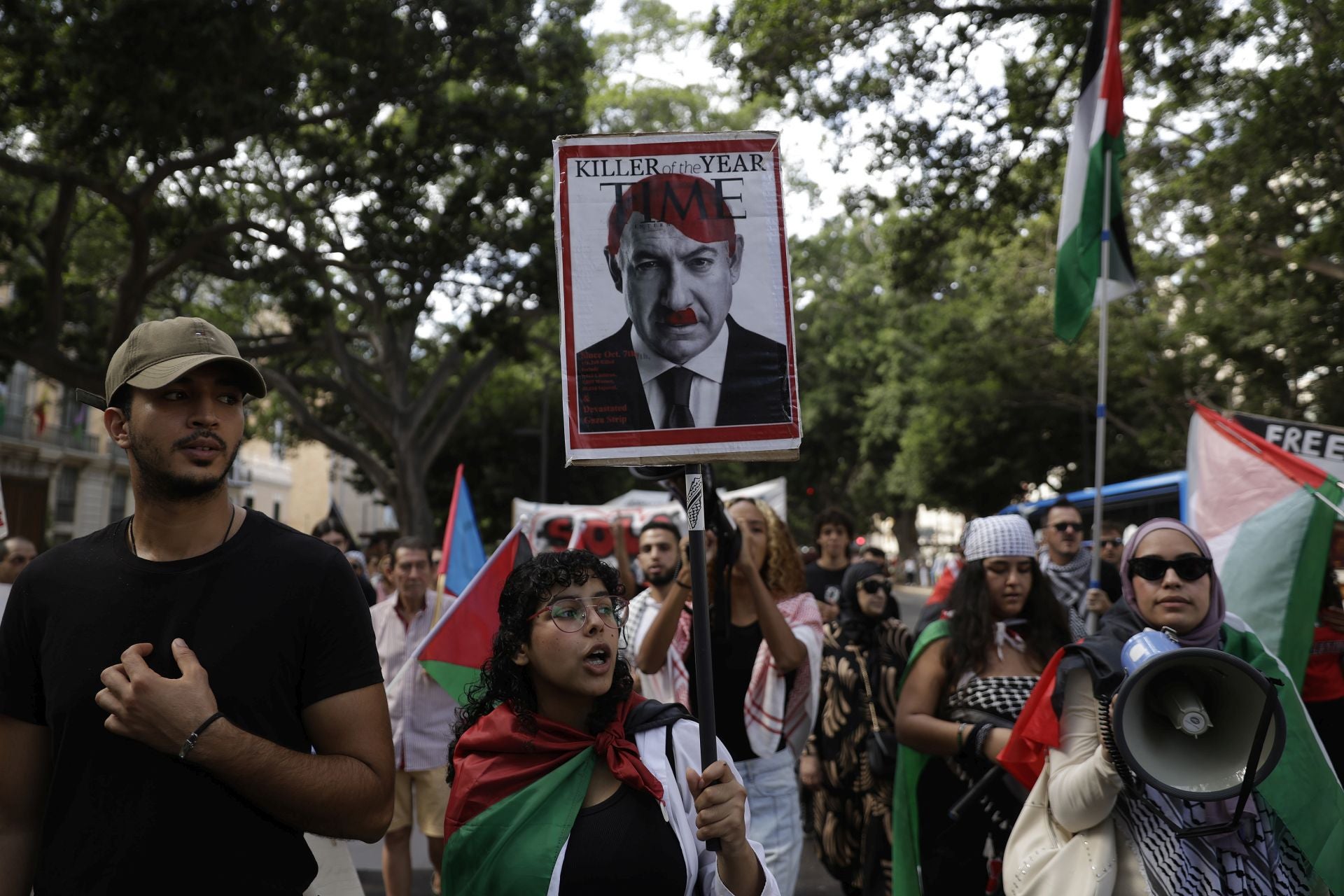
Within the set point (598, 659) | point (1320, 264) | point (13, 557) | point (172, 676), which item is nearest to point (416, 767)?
point (13, 557)

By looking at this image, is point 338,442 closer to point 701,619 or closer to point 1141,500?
point 1141,500

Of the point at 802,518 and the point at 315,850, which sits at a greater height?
the point at 315,850

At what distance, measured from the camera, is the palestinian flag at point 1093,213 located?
26.8 ft

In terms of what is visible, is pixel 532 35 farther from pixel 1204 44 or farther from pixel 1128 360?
pixel 1128 360

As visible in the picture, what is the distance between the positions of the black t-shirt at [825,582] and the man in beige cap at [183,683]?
628 centimetres

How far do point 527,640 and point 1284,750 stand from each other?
1.94 metres

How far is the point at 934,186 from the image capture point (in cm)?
1412

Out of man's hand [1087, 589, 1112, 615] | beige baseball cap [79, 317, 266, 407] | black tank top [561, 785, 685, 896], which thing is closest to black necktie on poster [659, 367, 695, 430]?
black tank top [561, 785, 685, 896]

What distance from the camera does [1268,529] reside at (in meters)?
5.08

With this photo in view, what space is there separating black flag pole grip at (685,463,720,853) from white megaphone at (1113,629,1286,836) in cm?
102

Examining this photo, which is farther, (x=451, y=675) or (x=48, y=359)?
(x=48, y=359)

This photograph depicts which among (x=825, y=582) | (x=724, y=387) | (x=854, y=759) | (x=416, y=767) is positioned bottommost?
(x=416, y=767)

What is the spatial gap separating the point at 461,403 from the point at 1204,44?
14291 millimetres

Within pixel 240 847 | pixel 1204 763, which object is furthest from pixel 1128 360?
pixel 240 847
